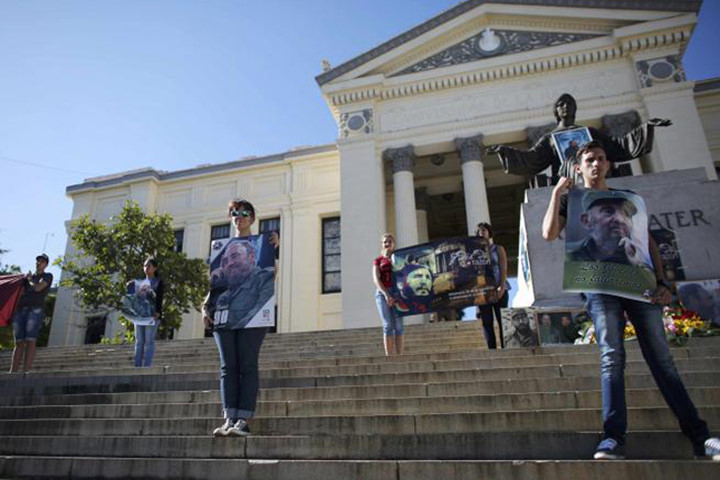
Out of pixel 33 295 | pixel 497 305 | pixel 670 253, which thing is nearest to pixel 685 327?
pixel 670 253

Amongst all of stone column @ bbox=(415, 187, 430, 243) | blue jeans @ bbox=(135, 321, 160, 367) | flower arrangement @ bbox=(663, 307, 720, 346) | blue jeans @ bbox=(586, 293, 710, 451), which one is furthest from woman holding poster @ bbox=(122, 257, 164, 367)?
stone column @ bbox=(415, 187, 430, 243)

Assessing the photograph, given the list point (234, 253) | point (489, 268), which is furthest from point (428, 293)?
point (234, 253)

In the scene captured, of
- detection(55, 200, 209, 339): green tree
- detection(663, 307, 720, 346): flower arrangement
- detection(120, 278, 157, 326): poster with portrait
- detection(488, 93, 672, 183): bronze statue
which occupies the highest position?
detection(55, 200, 209, 339): green tree

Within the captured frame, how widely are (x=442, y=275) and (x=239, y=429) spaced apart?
5199 mm

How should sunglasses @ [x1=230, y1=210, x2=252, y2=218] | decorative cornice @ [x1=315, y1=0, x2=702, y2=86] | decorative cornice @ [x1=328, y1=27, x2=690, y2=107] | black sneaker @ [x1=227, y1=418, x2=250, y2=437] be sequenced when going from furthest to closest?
decorative cornice @ [x1=328, y1=27, x2=690, y2=107]
decorative cornice @ [x1=315, y1=0, x2=702, y2=86]
sunglasses @ [x1=230, y1=210, x2=252, y2=218]
black sneaker @ [x1=227, y1=418, x2=250, y2=437]

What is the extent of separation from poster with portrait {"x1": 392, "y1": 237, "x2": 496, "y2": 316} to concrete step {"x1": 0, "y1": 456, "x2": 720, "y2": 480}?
419 centimetres

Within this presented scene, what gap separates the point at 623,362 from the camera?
2.77 metres

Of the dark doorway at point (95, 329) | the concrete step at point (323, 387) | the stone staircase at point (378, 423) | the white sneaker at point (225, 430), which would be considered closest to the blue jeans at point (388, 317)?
the stone staircase at point (378, 423)

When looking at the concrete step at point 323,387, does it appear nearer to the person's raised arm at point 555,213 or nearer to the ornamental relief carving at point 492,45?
the person's raised arm at point 555,213

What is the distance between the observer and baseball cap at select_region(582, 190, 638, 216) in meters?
3.11

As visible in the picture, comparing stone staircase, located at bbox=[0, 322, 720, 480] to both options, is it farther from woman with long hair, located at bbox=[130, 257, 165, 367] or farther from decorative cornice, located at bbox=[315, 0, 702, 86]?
decorative cornice, located at bbox=[315, 0, 702, 86]

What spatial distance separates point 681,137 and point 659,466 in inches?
693

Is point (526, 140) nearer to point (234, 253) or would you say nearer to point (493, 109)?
point (493, 109)

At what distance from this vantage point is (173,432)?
4.19 m
